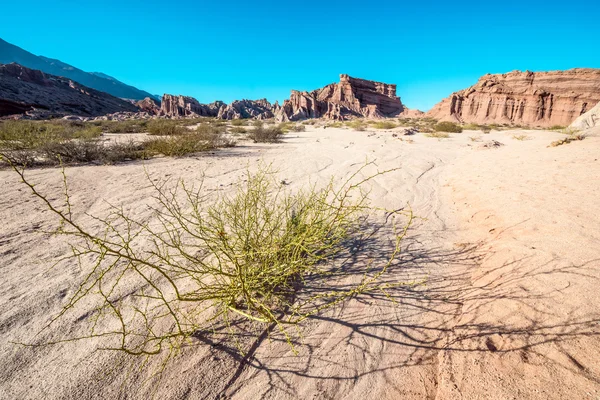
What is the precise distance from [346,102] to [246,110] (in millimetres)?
24614

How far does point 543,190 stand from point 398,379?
3.58 m

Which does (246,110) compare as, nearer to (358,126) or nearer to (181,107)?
(181,107)

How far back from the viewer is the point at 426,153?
7172mm

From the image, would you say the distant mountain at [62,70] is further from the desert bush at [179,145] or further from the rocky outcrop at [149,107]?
the desert bush at [179,145]

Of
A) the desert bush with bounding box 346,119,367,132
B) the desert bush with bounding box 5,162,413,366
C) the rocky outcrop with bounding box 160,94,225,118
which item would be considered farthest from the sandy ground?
the rocky outcrop with bounding box 160,94,225,118

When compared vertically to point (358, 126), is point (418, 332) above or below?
below

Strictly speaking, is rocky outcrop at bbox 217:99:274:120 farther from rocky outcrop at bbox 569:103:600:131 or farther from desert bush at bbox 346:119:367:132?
rocky outcrop at bbox 569:103:600:131

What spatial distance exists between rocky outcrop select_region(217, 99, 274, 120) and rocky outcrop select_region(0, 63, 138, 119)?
19629 mm

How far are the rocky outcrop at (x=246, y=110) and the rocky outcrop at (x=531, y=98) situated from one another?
3950cm

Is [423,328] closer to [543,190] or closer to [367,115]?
[543,190]

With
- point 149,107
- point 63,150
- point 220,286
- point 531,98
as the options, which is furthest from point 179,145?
point 149,107

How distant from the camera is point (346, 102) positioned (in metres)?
59.8

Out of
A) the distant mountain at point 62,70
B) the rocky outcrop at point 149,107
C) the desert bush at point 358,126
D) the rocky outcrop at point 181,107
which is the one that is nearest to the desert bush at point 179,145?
the desert bush at point 358,126

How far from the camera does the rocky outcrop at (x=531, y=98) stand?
35062mm
